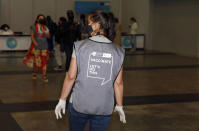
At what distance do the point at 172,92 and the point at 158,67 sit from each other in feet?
14.8

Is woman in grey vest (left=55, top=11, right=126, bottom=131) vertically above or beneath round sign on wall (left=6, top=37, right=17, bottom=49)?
above

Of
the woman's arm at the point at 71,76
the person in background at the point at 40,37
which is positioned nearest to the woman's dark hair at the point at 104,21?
the woman's arm at the point at 71,76

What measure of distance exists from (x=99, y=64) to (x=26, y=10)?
20.2 m

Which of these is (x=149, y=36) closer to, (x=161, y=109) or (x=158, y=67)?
(x=158, y=67)

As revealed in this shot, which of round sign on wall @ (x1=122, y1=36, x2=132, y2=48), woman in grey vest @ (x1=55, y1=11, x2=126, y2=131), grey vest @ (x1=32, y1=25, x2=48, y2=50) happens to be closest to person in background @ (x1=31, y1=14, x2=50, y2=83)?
grey vest @ (x1=32, y1=25, x2=48, y2=50)

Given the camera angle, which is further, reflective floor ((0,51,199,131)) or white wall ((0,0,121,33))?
white wall ((0,0,121,33))

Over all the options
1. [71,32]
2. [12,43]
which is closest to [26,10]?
[12,43]

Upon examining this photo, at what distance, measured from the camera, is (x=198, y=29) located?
16.1 meters

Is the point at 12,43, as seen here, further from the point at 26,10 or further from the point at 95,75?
the point at 95,75

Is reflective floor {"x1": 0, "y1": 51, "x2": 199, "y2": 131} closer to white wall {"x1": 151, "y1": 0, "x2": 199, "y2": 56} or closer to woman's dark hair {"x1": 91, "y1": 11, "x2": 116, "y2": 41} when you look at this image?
woman's dark hair {"x1": 91, "y1": 11, "x2": 116, "y2": 41}

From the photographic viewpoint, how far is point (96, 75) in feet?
9.11

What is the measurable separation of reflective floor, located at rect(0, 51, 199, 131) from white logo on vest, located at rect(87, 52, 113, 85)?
2.62 metres

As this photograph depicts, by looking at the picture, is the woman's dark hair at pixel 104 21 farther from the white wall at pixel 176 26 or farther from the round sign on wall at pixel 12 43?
the round sign on wall at pixel 12 43

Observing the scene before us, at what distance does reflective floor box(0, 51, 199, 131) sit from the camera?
549 cm
